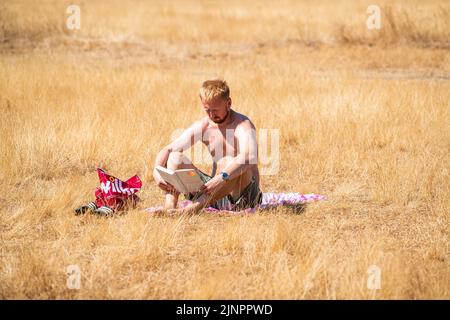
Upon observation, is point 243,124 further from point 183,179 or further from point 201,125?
point 183,179

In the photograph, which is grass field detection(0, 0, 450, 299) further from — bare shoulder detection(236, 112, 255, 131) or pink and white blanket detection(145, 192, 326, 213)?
bare shoulder detection(236, 112, 255, 131)

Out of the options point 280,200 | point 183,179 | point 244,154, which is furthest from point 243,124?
point 280,200

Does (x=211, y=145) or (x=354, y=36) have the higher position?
(x=354, y=36)

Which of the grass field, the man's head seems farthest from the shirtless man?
the grass field

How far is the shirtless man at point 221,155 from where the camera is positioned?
5.30 metres

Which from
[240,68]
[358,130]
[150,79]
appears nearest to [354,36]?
[240,68]

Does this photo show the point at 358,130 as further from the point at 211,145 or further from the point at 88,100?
the point at 88,100

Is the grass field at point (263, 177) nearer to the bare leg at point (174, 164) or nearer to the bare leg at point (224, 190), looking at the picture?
the bare leg at point (224, 190)

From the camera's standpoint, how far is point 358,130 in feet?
27.0

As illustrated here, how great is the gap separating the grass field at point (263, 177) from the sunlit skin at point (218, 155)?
28 centimetres

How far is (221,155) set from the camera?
5746mm

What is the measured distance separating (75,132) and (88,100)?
1.98 m

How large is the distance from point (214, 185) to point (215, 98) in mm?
721

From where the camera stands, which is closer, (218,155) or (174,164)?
(174,164)
